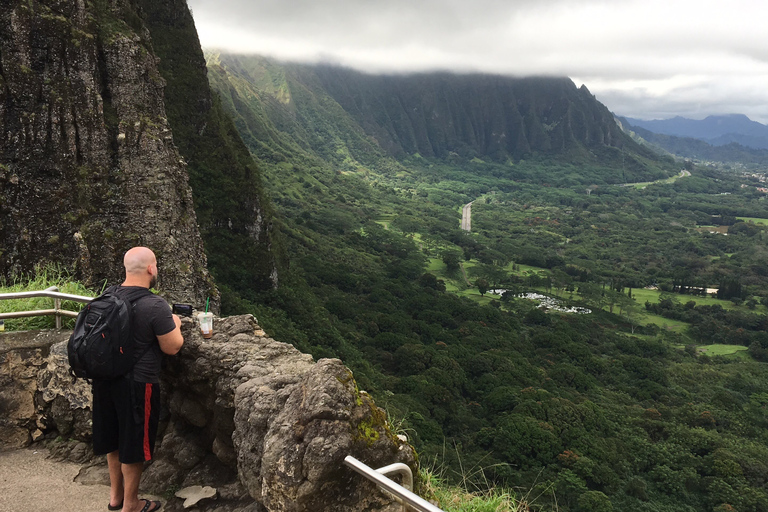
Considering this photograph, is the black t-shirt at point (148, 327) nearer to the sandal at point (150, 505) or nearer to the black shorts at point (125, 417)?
the black shorts at point (125, 417)

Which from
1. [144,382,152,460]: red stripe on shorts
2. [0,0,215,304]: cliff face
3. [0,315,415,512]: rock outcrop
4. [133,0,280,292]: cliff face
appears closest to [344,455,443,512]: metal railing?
[0,315,415,512]: rock outcrop

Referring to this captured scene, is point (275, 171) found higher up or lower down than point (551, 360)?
higher up

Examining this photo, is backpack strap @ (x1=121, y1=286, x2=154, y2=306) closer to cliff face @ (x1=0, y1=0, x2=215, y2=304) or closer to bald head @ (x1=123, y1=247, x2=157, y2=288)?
bald head @ (x1=123, y1=247, x2=157, y2=288)

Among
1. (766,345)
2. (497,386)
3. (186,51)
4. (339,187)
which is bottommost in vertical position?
(766,345)

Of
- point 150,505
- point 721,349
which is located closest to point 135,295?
point 150,505

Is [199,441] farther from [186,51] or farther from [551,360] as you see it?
[551,360]

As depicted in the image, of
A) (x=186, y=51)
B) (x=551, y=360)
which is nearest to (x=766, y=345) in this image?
(x=551, y=360)

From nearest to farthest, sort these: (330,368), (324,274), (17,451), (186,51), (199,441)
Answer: (330,368)
(199,441)
(17,451)
(186,51)
(324,274)
